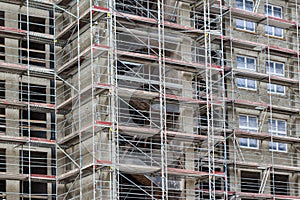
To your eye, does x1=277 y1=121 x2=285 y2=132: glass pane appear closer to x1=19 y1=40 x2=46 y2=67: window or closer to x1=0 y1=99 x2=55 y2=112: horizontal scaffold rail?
x1=0 y1=99 x2=55 y2=112: horizontal scaffold rail

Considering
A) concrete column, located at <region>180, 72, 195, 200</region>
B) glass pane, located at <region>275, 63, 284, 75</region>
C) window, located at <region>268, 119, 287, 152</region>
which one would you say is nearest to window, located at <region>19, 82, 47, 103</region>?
concrete column, located at <region>180, 72, 195, 200</region>

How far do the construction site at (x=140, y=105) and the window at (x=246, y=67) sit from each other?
6 cm

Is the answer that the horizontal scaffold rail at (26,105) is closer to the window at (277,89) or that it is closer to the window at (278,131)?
the window at (278,131)

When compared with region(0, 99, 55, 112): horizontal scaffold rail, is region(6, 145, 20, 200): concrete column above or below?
below

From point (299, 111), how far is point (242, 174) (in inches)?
146

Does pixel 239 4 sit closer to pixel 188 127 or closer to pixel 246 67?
pixel 246 67

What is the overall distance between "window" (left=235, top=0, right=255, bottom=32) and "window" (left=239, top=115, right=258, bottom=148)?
13.0ft

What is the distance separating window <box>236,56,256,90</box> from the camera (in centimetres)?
3166

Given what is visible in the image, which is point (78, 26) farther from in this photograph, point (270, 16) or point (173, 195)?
point (270, 16)

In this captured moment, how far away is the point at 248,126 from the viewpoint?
102 ft

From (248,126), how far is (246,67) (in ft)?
8.47

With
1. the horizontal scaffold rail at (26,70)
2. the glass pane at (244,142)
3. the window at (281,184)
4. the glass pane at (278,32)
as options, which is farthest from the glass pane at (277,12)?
the horizontal scaffold rail at (26,70)

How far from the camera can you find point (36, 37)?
2803cm

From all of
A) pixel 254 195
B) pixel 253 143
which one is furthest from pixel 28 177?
pixel 253 143
